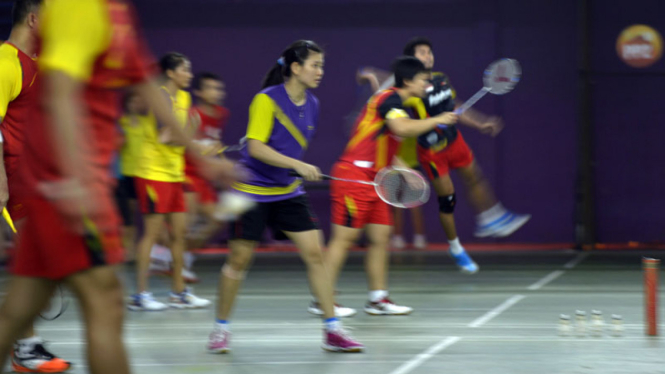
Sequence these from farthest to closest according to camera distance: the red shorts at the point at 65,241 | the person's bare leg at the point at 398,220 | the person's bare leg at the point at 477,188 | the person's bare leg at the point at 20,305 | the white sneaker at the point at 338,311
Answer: the person's bare leg at the point at 398,220 → the person's bare leg at the point at 477,188 → the white sneaker at the point at 338,311 → the person's bare leg at the point at 20,305 → the red shorts at the point at 65,241

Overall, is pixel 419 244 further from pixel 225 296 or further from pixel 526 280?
pixel 225 296

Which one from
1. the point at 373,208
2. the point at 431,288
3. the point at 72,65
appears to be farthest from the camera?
the point at 431,288

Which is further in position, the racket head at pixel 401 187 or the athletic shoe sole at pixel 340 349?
the racket head at pixel 401 187

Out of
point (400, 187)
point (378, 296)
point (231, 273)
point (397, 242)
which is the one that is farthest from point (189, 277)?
point (231, 273)

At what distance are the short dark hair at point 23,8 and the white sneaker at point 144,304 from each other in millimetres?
3653

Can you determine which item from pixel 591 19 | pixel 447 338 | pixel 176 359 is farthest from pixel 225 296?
pixel 591 19

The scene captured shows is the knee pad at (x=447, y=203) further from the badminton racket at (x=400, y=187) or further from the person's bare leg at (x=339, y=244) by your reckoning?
the badminton racket at (x=400, y=187)

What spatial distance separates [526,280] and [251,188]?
495 cm

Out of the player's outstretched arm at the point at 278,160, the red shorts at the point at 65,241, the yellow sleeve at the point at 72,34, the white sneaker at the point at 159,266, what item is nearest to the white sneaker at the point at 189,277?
the white sneaker at the point at 159,266

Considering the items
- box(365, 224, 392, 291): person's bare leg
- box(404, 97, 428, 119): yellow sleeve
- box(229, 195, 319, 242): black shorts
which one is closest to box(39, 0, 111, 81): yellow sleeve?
box(229, 195, 319, 242): black shorts

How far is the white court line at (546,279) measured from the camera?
10.3 meters

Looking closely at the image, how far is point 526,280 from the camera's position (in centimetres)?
1089

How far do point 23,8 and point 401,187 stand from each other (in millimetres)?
3112

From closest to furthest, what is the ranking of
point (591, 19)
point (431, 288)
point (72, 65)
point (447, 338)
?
point (72, 65) → point (447, 338) → point (431, 288) → point (591, 19)
